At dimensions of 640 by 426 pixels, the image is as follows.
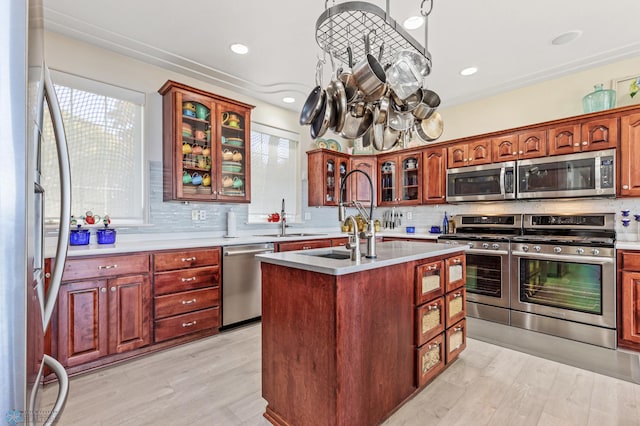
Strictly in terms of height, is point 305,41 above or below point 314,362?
above

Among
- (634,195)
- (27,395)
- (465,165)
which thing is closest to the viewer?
(27,395)

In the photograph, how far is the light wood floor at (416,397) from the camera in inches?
71.2

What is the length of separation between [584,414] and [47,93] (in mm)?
2866

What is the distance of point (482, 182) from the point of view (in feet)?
12.9

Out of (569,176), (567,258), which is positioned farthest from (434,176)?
(567,258)

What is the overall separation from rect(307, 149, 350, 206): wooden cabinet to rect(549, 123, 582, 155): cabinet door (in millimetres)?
2643

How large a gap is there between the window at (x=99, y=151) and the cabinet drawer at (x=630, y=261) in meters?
4.57

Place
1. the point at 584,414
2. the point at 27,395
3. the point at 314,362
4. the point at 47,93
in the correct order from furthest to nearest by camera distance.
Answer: the point at 584,414
the point at 314,362
the point at 47,93
the point at 27,395

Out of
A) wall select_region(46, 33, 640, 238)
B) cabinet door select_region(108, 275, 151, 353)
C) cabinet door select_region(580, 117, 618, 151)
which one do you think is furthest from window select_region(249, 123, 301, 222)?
cabinet door select_region(580, 117, 618, 151)

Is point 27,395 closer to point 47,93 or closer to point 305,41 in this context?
point 47,93

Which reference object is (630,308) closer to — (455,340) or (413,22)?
(455,340)

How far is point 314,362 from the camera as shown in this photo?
1.56 meters

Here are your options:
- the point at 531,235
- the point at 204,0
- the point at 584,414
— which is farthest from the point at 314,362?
the point at 531,235

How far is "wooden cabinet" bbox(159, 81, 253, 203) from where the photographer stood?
10.5 ft
